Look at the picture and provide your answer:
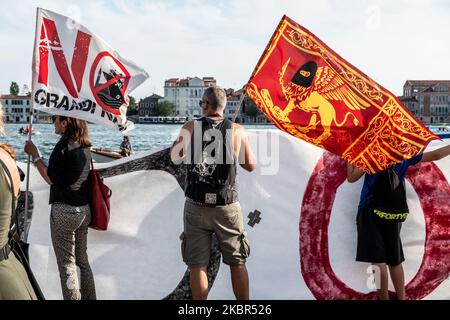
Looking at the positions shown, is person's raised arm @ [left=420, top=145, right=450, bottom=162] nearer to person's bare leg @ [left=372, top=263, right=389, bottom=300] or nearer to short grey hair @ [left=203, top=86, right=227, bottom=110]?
person's bare leg @ [left=372, top=263, right=389, bottom=300]

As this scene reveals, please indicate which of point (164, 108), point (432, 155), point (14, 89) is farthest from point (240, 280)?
point (14, 89)

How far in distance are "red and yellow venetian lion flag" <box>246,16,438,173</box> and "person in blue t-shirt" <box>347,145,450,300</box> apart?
273 mm

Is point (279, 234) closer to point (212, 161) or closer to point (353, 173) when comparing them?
point (353, 173)

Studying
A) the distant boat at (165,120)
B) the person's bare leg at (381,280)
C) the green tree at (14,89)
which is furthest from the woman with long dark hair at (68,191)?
the green tree at (14,89)

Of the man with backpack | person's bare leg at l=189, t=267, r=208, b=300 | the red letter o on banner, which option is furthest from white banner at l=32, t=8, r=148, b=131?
the red letter o on banner

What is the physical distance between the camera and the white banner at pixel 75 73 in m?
4.16

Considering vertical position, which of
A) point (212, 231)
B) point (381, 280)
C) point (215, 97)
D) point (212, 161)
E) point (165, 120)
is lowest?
point (381, 280)

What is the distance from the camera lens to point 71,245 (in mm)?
3994

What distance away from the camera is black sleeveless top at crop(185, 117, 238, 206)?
3.69 meters

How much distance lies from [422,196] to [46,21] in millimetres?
3517

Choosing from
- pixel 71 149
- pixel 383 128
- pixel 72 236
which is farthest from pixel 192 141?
pixel 383 128

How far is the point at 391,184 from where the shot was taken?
4195 mm

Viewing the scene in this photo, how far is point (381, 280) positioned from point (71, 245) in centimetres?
242

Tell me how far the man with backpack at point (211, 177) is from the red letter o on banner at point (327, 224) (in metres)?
1.13
